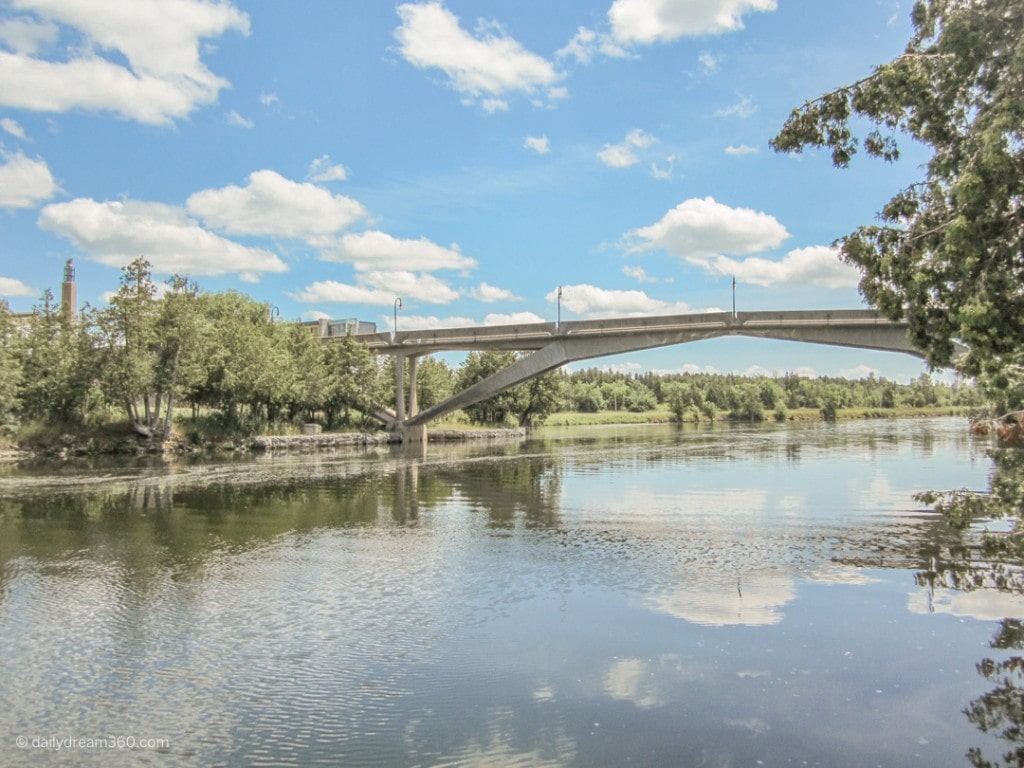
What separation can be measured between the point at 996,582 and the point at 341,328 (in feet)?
218

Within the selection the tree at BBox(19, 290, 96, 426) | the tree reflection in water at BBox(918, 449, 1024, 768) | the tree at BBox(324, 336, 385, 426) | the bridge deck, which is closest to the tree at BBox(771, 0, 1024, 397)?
the tree reflection in water at BBox(918, 449, 1024, 768)

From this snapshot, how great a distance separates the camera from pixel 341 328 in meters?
73.4

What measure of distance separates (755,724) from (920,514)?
14.6 metres

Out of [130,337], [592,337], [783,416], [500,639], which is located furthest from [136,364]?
[783,416]

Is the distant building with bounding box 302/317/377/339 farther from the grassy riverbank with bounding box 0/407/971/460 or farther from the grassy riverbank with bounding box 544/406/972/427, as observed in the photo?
the grassy riverbank with bounding box 544/406/972/427

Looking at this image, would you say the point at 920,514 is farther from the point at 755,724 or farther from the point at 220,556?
the point at 220,556

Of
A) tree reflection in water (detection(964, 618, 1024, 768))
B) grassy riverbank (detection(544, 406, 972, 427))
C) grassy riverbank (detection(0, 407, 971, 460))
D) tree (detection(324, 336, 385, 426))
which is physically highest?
tree (detection(324, 336, 385, 426))

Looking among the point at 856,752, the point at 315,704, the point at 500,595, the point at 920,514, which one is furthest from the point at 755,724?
the point at 920,514

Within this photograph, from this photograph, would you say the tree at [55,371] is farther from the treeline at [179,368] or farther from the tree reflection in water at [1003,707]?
the tree reflection in water at [1003,707]

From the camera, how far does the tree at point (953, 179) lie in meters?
7.74

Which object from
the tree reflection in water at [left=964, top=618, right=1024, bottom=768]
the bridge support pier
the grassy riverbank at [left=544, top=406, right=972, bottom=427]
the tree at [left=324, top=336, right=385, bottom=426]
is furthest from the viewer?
the grassy riverbank at [left=544, top=406, right=972, bottom=427]

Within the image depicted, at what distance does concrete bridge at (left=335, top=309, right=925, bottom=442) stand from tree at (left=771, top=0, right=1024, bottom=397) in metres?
33.6

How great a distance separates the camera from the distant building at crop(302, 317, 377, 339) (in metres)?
72.1

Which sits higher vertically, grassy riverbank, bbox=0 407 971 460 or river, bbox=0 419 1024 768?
grassy riverbank, bbox=0 407 971 460
